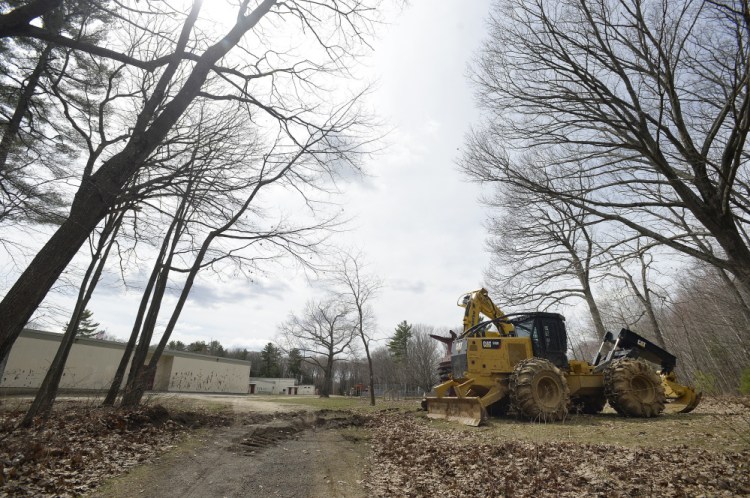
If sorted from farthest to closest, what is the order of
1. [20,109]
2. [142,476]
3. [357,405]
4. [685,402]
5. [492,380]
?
[357,405]
[685,402]
[492,380]
[20,109]
[142,476]

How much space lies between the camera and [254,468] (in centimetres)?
596

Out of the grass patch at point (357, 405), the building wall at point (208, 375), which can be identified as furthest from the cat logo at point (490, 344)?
the building wall at point (208, 375)

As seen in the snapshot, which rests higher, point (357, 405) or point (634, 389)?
point (634, 389)

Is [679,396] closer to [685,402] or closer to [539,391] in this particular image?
[685,402]

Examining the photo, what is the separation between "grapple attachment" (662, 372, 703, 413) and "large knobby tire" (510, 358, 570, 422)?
3.87 metres

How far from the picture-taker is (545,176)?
28.6ft

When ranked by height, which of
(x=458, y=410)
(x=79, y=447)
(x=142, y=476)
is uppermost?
(x=458, y=410)

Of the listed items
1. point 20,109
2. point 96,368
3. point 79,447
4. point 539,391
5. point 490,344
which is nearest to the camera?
point 79,447

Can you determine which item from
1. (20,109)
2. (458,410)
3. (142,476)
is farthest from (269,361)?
(142,476)

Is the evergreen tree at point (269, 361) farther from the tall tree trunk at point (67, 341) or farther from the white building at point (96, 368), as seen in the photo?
the tall tree trunk at point (67, 341)

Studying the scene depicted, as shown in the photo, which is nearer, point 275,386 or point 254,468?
point 254,468

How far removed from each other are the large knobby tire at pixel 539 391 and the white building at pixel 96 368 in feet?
53.3

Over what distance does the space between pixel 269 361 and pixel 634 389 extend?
68.0 m

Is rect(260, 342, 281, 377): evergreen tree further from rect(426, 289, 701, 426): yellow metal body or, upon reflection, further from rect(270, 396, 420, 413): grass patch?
rect(426, 289, 701, 426): yellow metal body
